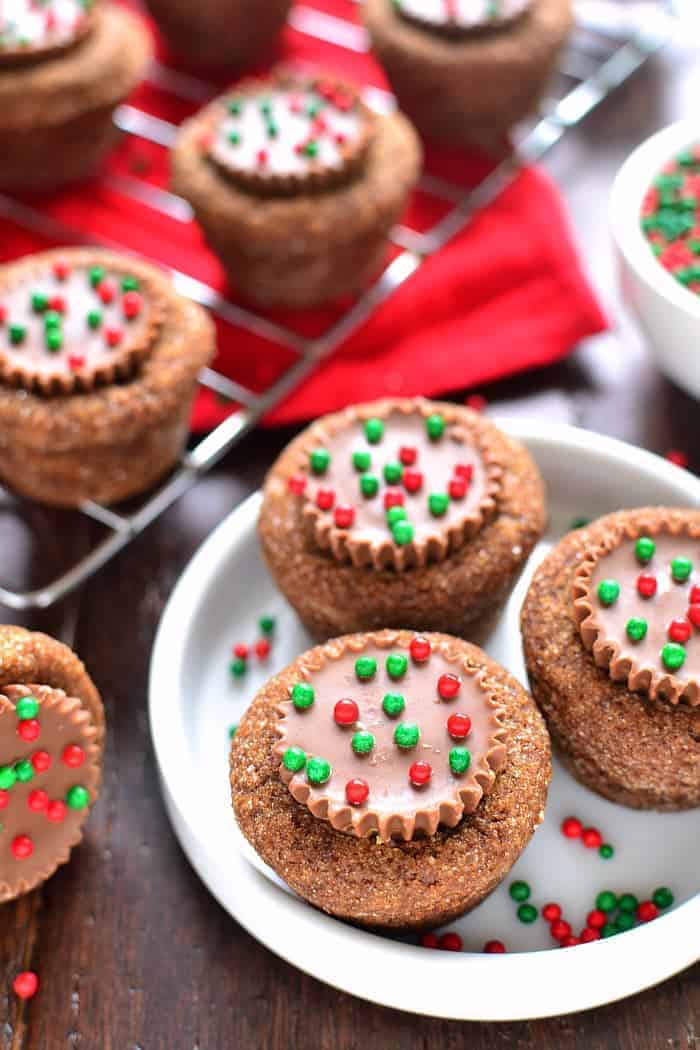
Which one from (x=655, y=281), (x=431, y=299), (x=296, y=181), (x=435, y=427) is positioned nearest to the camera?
(x=435, y=427)

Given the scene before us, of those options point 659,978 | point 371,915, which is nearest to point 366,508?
point 371,915

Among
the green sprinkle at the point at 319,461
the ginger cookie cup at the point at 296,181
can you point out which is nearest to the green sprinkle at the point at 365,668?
the green sprinkle at the point at 319,461

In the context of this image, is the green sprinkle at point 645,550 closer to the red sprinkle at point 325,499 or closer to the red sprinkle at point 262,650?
the red sprinkle at point 325,499

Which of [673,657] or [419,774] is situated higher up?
[673,657]

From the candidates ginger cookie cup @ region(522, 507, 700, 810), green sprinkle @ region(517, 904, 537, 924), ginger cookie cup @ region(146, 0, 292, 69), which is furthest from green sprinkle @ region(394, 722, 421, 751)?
ginger cookie cup @ region(146, 0, 292, 69)

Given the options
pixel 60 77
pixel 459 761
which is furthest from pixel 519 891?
pixel 60 77

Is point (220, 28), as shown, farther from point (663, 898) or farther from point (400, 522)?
point (663, 898)
